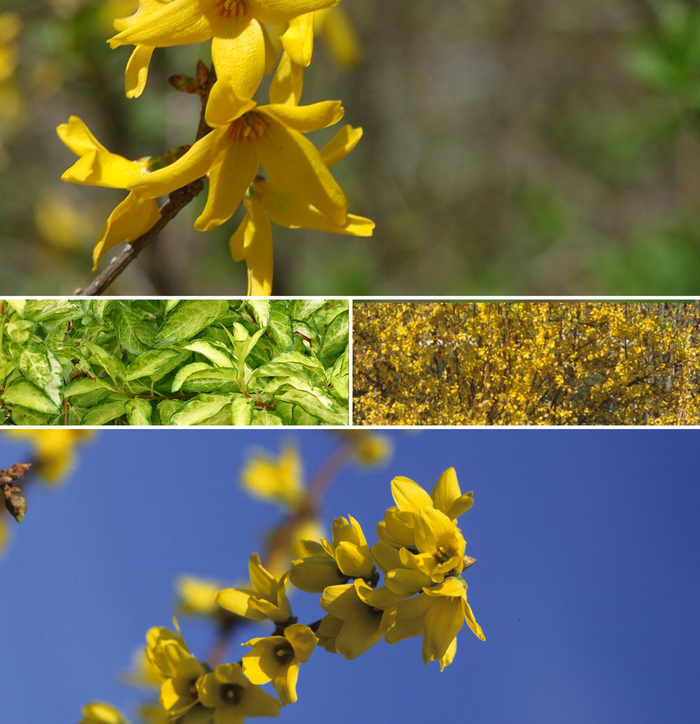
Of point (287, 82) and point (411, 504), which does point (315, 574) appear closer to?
point (411, 504)

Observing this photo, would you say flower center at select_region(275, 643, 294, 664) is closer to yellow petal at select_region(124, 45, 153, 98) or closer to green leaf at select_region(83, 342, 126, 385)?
green leaf at select_region(83, 342, 126, 385)

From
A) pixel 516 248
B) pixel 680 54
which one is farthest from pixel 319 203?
pixel 516 248

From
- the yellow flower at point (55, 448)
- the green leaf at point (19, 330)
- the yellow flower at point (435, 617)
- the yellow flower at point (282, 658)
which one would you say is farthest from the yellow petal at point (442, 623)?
the green leaf at point (19, 330)

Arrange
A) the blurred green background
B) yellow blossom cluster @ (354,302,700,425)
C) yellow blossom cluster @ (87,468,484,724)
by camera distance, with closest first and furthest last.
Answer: yellow blossom cluster @ (87,468,484,724) < yellow blossom cluster @ (354,302,700,425) < the blurred green background

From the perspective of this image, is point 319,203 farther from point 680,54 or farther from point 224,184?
point 680,54

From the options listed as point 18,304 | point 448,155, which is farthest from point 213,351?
point 448,155

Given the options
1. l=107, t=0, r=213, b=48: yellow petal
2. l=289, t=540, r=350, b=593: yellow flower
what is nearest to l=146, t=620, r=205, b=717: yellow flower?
l=289, t=540, r=350, b=593: yellow flower
